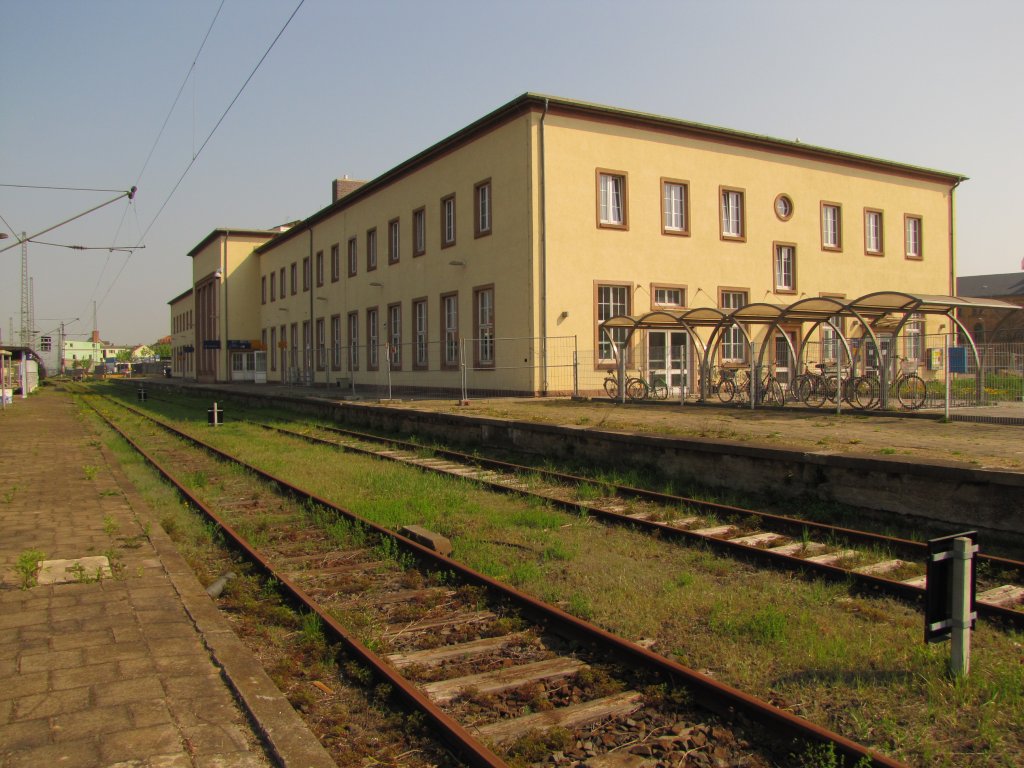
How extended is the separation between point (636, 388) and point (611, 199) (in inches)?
275

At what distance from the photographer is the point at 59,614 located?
5.41 m

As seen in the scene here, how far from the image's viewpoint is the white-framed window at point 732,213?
2953 centimetres

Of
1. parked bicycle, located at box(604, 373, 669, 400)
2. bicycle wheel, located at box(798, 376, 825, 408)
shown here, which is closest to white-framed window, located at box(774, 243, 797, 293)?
parked bicycle, located at box(604, 373, 669, 400)

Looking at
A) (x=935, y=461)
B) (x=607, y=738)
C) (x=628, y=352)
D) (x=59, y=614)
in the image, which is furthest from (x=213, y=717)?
(x=628, y=352)

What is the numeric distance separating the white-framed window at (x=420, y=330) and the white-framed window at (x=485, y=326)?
3542mm

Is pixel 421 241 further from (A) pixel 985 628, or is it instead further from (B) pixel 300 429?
(A) pixel 985 628

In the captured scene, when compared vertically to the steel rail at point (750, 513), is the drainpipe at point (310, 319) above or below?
above

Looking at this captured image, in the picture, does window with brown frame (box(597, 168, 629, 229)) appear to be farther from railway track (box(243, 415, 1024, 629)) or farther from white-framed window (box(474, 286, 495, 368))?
railway track (box(243, 415, 1024, 629))

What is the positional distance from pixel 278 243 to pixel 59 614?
49.6m

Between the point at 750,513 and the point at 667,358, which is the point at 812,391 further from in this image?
the point at 750,513

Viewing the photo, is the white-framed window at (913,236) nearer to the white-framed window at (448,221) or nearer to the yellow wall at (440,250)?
the yellow wall at (440,250)

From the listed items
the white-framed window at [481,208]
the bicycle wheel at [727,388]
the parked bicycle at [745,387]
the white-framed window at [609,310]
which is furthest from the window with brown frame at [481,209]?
the bicycle wheel at [727,388]

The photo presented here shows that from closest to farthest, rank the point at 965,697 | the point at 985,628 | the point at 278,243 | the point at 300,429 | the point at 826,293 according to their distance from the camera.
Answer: the point at 965,697 → the point at 985,628 → the point at 300,429 → the point at 826,293 → the point at 278,243

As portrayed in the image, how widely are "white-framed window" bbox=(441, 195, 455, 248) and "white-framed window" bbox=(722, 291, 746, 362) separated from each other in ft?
32.6
